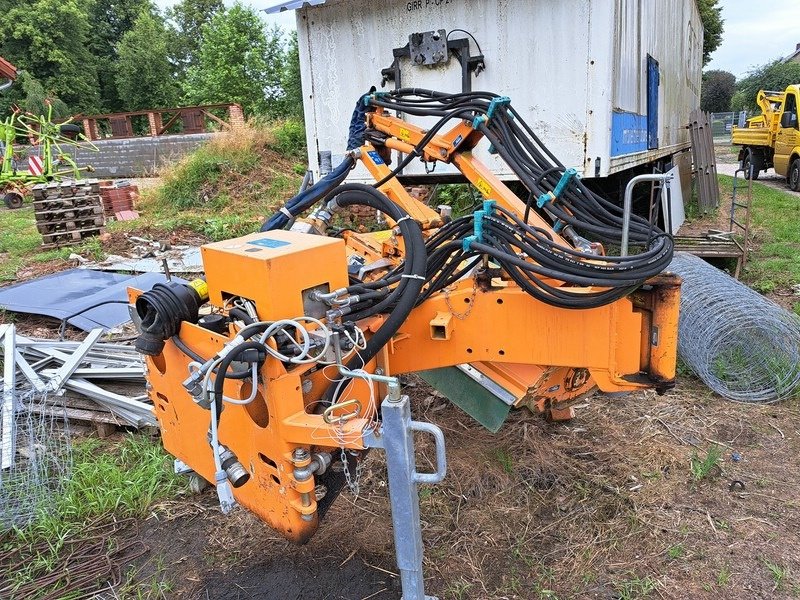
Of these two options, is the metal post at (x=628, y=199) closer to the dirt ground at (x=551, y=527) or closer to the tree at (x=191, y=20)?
the dirt ground at (x=551, y=527)

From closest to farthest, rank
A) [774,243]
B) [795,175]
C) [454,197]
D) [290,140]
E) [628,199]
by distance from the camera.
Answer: [628,199], [774,243], [454,197], [795,175], [290,140]

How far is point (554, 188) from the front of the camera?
9.09ft

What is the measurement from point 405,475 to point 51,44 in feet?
134

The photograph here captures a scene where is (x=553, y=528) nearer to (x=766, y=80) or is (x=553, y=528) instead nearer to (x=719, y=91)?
(x=766, y=80)

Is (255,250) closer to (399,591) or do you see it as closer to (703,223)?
(399,591)

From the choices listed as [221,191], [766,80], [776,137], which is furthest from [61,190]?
[766,80]

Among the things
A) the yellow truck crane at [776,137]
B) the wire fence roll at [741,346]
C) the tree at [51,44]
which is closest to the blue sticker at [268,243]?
the wire fence roll at [741,346]

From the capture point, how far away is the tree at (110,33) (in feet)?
126

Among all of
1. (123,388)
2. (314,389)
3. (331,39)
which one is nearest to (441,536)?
(314,389)

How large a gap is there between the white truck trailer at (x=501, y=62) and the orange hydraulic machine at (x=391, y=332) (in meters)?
2.48

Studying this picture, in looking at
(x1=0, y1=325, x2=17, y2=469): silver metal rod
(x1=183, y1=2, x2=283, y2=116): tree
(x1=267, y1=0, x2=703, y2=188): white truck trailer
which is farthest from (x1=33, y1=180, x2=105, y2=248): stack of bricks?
(x1=183, y1=2, x2=283, y2=116): tree

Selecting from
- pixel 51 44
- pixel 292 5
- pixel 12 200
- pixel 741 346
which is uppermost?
pixel 51 44

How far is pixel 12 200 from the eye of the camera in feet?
49.2

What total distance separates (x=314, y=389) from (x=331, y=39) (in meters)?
4.71
